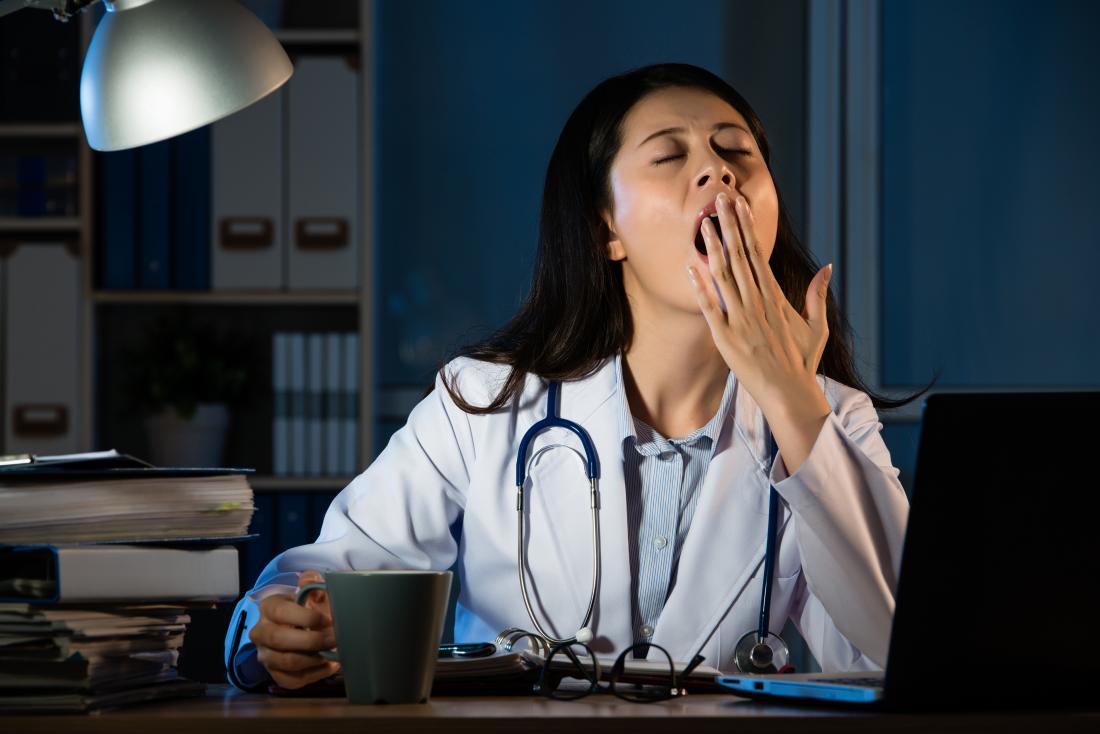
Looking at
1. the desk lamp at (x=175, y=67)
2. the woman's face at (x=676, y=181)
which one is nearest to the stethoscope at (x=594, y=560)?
the woman's face at (x=676, y=181)

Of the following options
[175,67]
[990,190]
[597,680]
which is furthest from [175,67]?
[990,190]

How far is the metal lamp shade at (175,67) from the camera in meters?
1.08

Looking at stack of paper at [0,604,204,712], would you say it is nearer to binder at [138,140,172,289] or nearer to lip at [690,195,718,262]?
lip at [690,195,718,262]

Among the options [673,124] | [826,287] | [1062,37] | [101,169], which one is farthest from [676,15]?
[826,287]

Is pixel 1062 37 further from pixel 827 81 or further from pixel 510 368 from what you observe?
pixel 510 368

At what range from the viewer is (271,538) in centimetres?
297

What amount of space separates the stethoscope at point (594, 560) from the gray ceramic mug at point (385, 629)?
48 centimetres

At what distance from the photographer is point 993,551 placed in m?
0.77

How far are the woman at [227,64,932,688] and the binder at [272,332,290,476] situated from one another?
1308mm

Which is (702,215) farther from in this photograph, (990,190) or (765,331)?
(990,190)

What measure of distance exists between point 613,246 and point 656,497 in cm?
39

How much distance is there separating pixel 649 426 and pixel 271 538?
160cm

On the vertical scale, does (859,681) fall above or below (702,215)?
below

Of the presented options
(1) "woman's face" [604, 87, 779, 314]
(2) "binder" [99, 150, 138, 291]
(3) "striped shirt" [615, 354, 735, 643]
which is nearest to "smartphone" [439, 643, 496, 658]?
(3) "striped shirt" [615, 354, 735, 643]
